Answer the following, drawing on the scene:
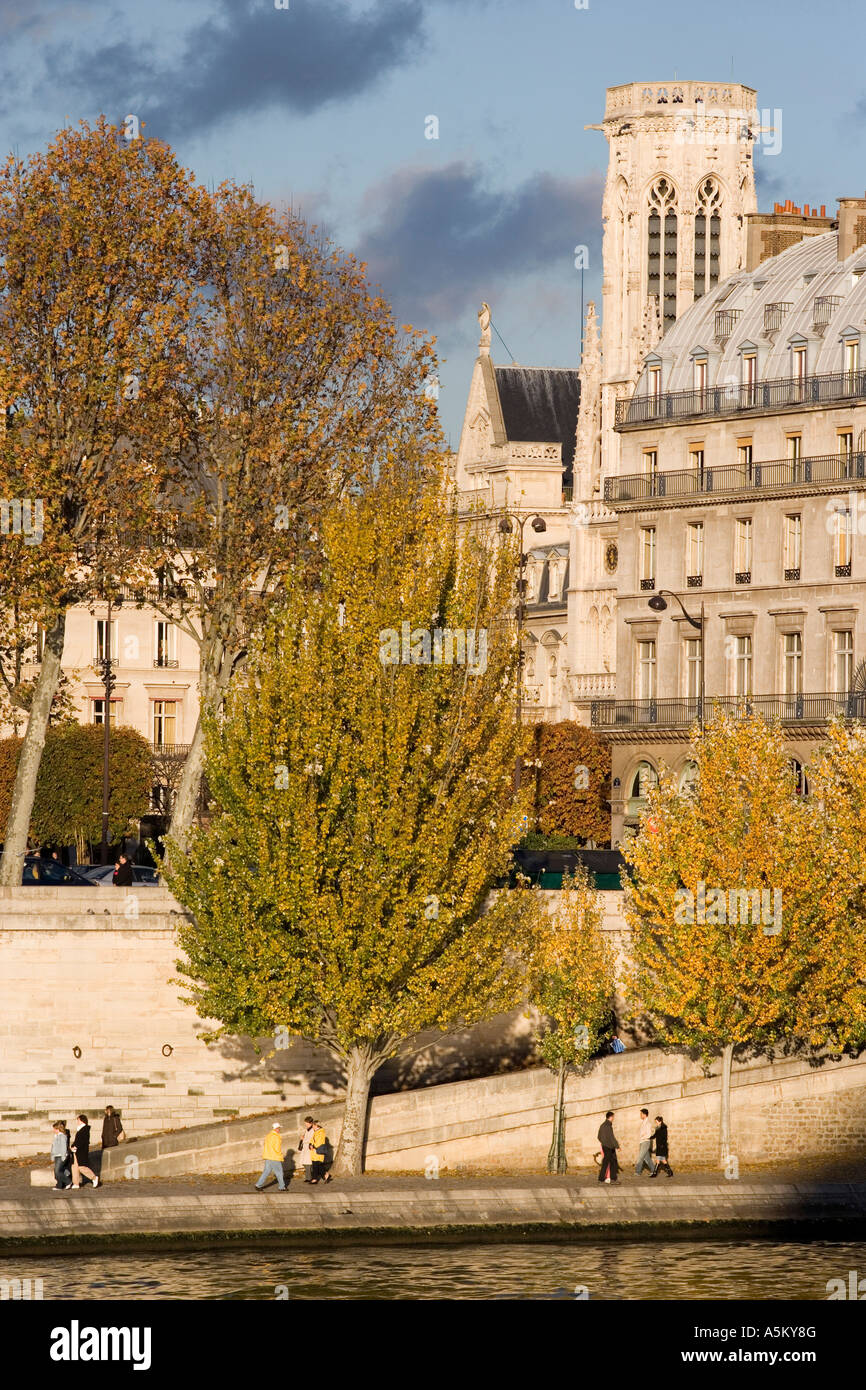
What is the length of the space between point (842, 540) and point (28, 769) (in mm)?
32957

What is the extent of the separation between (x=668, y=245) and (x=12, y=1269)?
101599 mm

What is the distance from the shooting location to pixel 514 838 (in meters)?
55.1

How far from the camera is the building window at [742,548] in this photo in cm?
8550

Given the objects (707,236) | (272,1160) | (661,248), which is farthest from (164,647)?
(272,1160)

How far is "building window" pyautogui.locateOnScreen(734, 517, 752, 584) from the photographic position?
85.5 metres

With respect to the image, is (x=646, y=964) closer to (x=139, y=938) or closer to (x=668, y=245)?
(x=139, y=938)

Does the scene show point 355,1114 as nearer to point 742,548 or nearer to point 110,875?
point 110,875

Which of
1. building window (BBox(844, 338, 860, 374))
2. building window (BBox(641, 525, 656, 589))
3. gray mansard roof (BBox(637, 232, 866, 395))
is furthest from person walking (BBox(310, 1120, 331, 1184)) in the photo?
gray mansard roof (BBox(637, 232, 866, 395))

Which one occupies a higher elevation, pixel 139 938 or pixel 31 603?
pixel 31 603

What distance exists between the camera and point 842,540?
82.9 m

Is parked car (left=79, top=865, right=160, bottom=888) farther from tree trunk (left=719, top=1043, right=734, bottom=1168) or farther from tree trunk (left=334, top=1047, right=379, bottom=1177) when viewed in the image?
tree trunk (left=719, top=1043, right=734, bottom=1168)

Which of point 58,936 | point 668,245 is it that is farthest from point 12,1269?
point 668,245

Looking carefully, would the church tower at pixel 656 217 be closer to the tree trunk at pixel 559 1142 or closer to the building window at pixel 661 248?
the building window at pixel 661 248

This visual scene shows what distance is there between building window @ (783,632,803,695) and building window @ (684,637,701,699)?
3.48 metres
